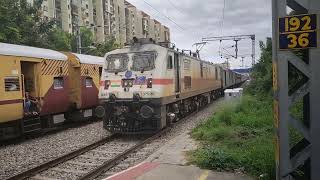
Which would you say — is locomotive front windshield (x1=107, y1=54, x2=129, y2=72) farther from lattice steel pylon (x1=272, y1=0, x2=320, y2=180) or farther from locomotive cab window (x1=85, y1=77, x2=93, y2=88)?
lattice steel pylon (x1=272, y1=0, x2=320, y2=180)

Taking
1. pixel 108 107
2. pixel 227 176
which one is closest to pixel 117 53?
pixel 108 107

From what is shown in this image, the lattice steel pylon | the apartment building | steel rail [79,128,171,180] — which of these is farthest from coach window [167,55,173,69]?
the apartment building

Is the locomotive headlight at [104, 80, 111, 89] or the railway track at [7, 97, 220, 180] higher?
the locomotive headlight at [104, 80, 111, 89]

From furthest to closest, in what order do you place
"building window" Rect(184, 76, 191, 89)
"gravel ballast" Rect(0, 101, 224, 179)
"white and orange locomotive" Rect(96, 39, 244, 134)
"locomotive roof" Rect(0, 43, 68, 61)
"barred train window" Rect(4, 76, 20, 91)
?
"building window" Rect(184, 76, 191, 89)
"white and orange locomotive" Rect(96, 39, 244, 134)
"locomotive roof" Rect(0, 43, 68, 61)
"barred train window" Rect(4, 76, 20, 91)
"gravel ballast" Rect(0, 101, 224, 179)

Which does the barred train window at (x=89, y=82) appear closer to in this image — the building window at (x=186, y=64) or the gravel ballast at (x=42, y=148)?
the gravel ballast at (x=42, y=148)

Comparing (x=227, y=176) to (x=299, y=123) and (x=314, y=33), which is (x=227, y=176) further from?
(x=314, y=33)

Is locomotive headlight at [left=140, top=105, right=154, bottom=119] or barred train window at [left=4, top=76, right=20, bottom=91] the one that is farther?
locomotive headlight at [left=140, top=105, right=154, bottom=119]

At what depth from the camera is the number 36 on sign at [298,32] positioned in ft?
13.4

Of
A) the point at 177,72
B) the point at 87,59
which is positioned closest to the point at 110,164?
the point at 177,72

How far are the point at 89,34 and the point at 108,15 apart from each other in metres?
23.4

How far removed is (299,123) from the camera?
171 inches

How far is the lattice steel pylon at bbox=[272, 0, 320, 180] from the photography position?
4.19m

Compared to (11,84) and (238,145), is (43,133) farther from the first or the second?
(238,145)

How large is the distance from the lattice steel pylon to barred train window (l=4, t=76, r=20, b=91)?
9968mm
